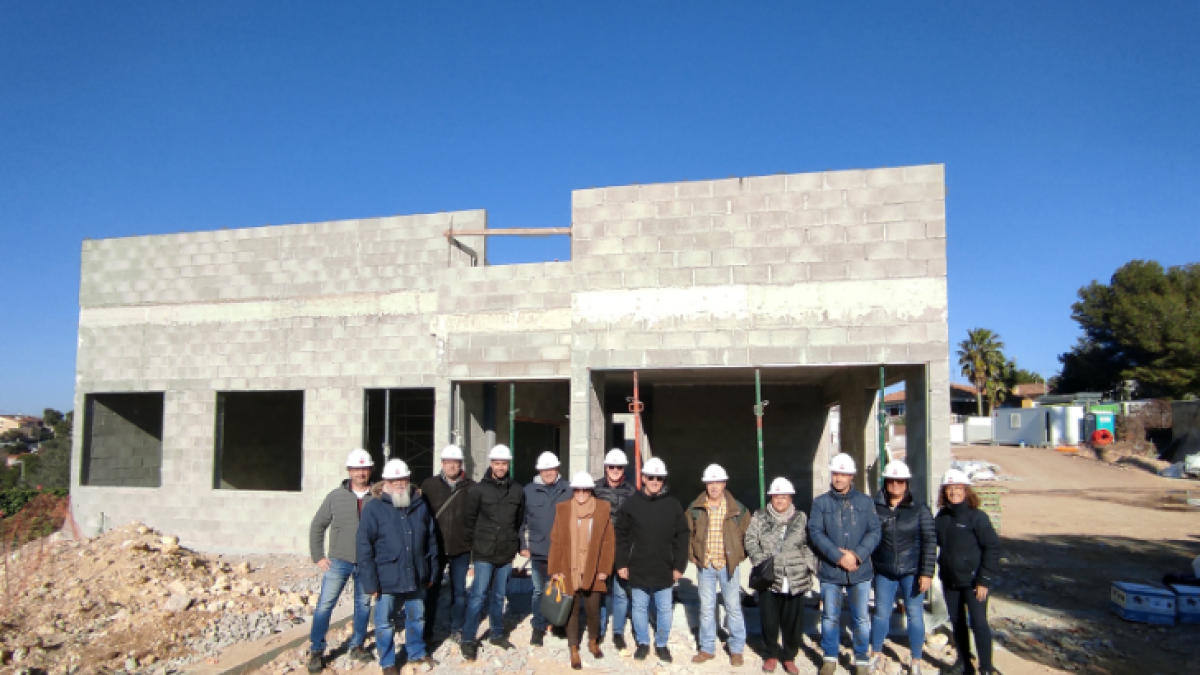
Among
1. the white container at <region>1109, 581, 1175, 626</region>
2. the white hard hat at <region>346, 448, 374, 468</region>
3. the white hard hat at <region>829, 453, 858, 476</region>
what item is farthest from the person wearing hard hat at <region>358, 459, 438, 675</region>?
the white container at <region>1109, 581, 1175, 626</region>

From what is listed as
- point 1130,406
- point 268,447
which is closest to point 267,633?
point 268,447

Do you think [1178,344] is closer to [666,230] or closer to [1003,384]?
[1003,384]

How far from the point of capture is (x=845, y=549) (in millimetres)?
6184

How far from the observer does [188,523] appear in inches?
515

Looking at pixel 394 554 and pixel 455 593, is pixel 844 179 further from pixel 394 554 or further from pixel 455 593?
pixel 394 554

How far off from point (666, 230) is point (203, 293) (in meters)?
8.36

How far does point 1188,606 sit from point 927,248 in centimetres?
465

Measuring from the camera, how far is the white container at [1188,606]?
8125 millimetres

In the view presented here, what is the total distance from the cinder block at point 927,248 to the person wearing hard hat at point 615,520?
4.76 m

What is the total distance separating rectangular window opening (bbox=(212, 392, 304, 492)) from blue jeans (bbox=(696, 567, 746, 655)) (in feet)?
37.4

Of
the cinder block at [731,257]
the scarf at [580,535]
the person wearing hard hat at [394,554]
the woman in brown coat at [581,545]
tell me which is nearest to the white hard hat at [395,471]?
the person wearing hard hat at [394,554]

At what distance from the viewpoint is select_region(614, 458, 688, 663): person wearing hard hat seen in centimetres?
644

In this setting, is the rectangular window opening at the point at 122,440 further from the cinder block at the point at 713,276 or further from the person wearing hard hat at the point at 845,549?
the person wearing hard hat at the point at 845,549

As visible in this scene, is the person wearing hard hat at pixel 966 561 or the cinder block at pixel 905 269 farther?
the cinder block at pixel 905 269
